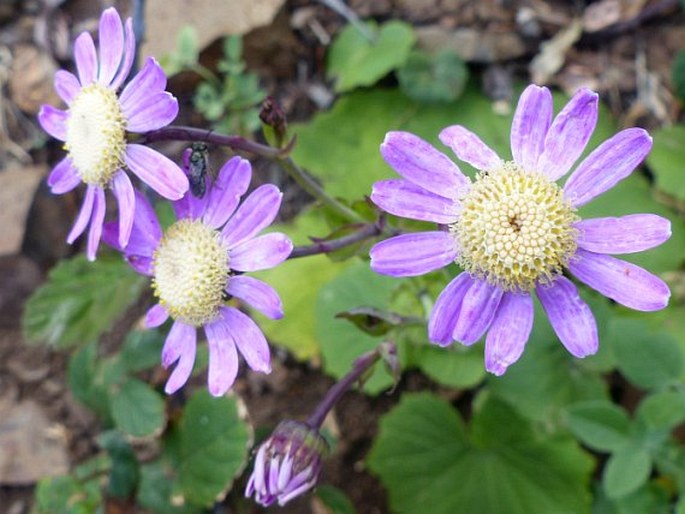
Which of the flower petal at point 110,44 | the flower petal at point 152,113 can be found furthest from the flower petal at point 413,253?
the flower petal at point 110,44

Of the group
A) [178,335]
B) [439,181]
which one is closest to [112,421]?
[178,335]

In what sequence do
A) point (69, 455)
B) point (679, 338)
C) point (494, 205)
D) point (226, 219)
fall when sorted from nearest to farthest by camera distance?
point (494, 205) → point (226, 219) → point (679, 338) → point (69, 455)

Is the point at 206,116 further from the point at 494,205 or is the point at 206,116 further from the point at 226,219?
the point at 494,205

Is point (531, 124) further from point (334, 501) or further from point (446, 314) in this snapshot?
point (334, 501)

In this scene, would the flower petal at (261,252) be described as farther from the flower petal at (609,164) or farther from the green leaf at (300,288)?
the green leaf at (300,288)

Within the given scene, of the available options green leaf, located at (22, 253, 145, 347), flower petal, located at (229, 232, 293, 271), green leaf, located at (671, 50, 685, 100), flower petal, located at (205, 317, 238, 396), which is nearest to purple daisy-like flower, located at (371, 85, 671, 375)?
flower petal, located at (229, 232, 293, 271)

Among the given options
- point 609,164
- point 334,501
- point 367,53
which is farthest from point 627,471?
point 367,53

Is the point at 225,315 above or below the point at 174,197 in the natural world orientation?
below
